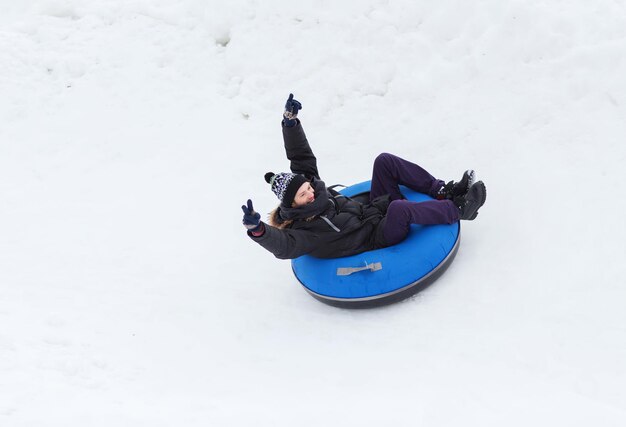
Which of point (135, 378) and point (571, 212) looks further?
point (571, 212)

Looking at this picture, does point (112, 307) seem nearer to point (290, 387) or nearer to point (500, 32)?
point (290, 387)

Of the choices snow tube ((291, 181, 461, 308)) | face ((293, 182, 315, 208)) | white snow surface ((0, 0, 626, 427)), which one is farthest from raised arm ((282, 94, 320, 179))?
white snow surface ((0, 0, 626, 427))

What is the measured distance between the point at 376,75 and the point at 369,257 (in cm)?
286

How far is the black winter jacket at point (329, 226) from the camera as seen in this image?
402 cm

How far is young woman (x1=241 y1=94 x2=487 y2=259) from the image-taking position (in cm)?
400

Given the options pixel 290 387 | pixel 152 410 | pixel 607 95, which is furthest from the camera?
pixel 607 95

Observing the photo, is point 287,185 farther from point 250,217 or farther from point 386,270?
point 386,270

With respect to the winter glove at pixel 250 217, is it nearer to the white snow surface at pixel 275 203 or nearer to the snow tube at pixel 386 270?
the snow tube at pixel 386 270

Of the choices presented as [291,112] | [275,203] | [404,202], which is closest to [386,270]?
[404,202]

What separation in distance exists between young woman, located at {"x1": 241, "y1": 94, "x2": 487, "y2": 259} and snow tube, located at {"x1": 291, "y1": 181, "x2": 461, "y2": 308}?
0.10 m

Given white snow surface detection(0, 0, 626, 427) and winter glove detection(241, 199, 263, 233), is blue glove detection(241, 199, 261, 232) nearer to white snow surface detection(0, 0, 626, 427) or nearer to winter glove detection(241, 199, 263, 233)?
winter glove detection(241, 199, 263, 233)

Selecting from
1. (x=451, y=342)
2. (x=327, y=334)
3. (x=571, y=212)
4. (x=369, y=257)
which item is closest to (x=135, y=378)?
(x=327, y=334)

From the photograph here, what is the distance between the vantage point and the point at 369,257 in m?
4.09

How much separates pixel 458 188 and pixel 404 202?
1.79 ft
